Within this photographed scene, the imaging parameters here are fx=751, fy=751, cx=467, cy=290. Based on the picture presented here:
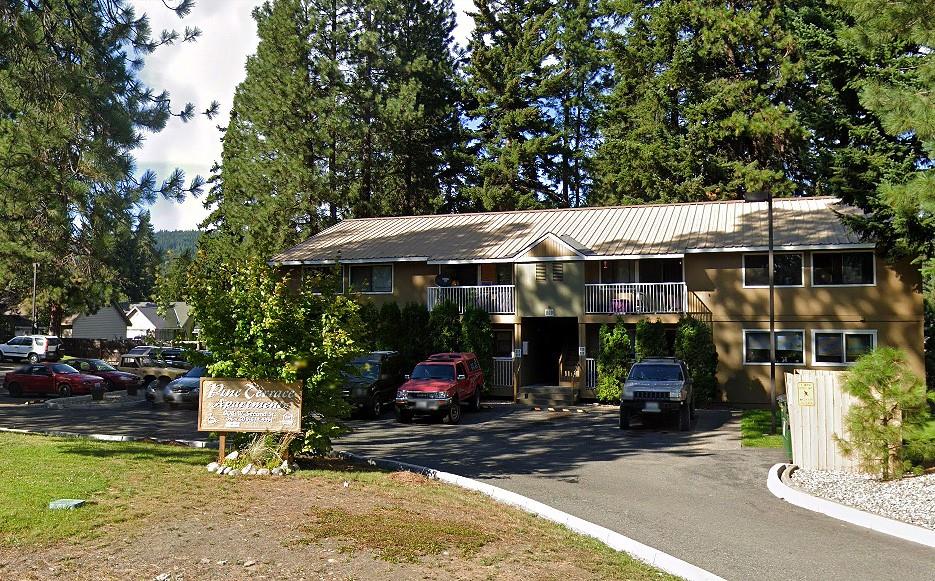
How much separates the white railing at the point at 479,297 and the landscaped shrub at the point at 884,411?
16.5 metres

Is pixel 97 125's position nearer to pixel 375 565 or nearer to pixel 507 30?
pixel 375 565

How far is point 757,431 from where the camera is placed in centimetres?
1972

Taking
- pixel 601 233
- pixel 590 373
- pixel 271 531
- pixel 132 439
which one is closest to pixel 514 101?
pixel 601 233

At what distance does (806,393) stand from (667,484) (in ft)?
10.8

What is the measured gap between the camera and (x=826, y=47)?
934 inches

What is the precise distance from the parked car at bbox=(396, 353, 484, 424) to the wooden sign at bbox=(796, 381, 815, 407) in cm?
1021

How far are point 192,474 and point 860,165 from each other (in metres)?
21.2

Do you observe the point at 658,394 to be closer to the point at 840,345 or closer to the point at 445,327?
the point at 840,345

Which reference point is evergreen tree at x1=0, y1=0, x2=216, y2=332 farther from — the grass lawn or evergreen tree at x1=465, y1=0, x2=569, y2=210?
evergreen tree at x1=465, y1=0, x2=569, y2=210

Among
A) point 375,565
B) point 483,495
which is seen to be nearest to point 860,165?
point 483,495

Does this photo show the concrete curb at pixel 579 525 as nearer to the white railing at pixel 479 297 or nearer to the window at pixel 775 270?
the white railing at pixel 479 297

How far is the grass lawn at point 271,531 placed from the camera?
730 cm

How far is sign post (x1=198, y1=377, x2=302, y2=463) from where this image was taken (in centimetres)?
1249

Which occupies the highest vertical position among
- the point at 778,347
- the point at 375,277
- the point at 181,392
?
the point at 375,277
